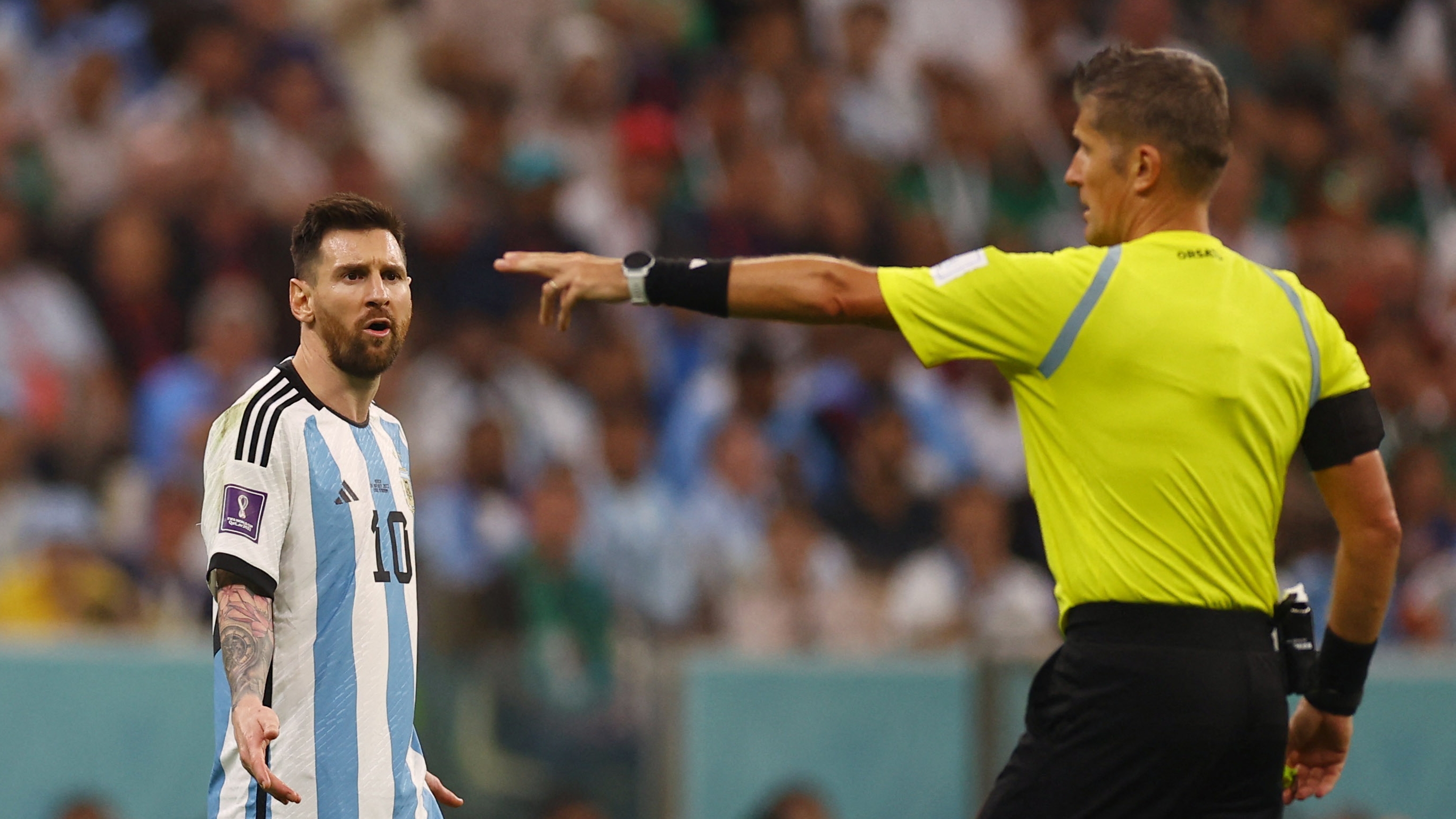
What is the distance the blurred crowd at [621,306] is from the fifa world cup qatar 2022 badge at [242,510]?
3896 millimetres

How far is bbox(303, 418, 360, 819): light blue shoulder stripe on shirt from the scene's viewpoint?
14.6ft

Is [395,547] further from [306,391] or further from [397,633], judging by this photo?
[306,391]

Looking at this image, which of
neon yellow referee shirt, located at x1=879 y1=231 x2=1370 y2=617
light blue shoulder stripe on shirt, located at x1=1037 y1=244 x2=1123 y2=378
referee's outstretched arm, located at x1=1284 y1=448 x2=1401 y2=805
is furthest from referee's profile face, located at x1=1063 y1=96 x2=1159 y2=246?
referee's outstretched arm, located at x1=1284 y1=448 x2=1401 y2=805

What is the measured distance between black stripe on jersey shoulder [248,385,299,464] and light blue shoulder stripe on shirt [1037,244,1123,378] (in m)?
1.83

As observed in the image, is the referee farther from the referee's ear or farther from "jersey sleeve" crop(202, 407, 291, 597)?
"jersey sleeve" crop(202, 407, 291, 597)

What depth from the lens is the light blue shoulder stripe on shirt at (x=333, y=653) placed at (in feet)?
14.6

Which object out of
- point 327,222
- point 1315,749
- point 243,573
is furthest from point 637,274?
point 1315,749

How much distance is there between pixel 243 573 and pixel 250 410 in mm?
430

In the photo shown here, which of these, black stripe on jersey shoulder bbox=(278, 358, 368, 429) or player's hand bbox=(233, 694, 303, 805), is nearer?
player's hand bbox=(233, 694, 303, 805)

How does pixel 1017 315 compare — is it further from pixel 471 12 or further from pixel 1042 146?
pixel 1042 146

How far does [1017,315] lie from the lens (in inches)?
164

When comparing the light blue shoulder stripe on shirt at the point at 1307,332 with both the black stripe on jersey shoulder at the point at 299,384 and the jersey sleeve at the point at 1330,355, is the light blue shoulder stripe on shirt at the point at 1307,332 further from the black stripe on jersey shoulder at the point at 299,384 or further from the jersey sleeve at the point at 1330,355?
the black stripe on jersey shoulder at the point at 299,384

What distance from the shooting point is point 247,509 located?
4352 millimetres

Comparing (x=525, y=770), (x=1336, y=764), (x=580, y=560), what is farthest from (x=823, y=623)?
(x=1336, y=764)
